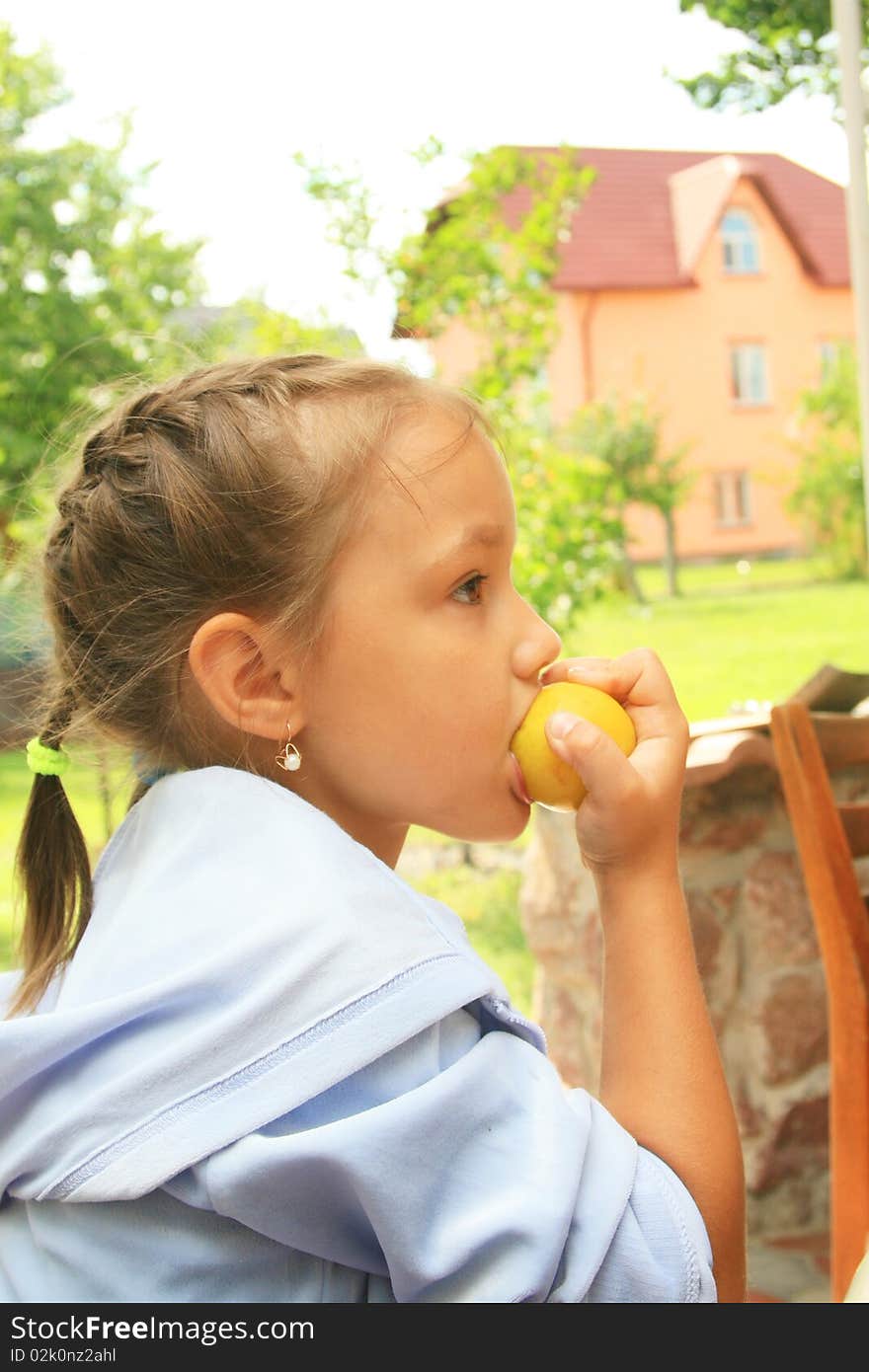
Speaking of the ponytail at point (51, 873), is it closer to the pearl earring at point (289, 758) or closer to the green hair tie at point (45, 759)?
the green hair tie at point (45, 759)

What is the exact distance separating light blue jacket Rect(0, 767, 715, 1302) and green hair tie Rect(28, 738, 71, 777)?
10.6 inches

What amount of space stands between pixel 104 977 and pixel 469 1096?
0.70 feet

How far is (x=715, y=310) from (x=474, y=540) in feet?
48.1

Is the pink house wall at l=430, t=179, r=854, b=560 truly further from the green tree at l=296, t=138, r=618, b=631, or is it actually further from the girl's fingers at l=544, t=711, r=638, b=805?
the girl's fingers at l=544, t=711, r=638, b=805

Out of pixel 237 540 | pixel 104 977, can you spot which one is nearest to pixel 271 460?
pixel 237 540

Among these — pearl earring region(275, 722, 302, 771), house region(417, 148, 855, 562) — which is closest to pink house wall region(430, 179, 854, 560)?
house region(417, 148, 855, 562)

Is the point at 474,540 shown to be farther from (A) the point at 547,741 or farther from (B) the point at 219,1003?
(B) the point at 219,1003

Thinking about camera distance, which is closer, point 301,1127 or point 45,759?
point 301,1127

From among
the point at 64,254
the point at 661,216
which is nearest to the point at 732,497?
the point at 661,216

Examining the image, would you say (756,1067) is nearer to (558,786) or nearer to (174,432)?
(558,786)

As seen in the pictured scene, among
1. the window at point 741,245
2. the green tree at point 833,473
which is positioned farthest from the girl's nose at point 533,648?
the window at point 741,245

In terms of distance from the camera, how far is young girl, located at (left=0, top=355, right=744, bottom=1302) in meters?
0.70

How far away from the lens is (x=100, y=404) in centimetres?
121

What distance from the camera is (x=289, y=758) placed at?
2.97ft
